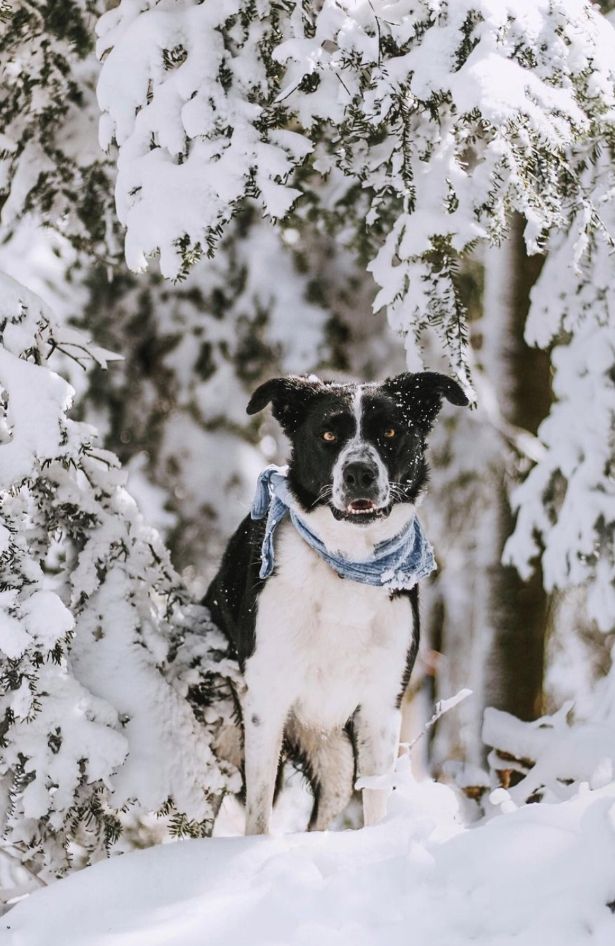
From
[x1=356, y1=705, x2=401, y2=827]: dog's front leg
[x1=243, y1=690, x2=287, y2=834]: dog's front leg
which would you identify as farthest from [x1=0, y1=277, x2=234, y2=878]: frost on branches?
[x1=356, y1=705, x2=401, y2=827]: dog's front leg

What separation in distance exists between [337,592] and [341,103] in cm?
167

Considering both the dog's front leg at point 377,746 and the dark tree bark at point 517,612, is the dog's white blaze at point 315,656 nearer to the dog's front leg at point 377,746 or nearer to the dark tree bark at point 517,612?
the dog's front leg at point 377,746

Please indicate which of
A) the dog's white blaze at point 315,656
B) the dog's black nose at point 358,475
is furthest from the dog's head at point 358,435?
the dog's white blaze at point 315,656

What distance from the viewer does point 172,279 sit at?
11.4 ft

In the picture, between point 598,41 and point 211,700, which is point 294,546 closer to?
point 211,700

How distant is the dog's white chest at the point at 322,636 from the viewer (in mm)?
3844

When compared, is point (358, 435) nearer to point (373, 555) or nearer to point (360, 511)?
point (360, 511)

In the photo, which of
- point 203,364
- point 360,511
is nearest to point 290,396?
point 360,511

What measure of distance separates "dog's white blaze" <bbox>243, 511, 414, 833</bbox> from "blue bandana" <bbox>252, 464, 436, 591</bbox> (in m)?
0.04

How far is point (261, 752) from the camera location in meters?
3.97

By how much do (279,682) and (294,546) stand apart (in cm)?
49

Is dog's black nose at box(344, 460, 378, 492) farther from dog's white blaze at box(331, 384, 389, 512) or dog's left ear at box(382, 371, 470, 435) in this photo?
dog's left ear at box(382, 371, 470, 435)

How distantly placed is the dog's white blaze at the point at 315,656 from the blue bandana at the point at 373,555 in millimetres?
37

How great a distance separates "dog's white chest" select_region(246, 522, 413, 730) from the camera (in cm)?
384
